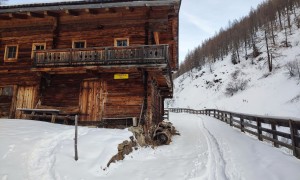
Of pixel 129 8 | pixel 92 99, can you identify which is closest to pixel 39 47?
pixel 92 99

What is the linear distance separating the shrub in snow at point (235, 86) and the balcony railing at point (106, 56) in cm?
4454

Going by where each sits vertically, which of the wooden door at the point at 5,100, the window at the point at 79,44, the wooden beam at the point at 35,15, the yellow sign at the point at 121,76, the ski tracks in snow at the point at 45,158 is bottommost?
the ski tracks in snow at the point at 45,158

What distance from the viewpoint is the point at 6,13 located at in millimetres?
16734

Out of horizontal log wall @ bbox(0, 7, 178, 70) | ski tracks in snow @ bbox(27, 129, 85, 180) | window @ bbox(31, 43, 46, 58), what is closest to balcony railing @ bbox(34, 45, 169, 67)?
horizontal log wall @ bbox(0, 7, 178, 70)

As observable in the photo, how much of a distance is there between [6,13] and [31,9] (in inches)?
87.5

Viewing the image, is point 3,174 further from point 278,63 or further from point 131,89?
point 278,63

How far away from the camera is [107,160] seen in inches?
336

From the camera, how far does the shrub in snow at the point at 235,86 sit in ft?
180

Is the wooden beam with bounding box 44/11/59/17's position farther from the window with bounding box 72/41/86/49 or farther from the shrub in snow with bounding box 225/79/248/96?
the shrub in snow with bounding box 225/79/248/96

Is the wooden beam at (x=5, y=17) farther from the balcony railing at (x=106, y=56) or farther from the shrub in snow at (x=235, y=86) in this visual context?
the shrub in snow at (x=235, y=86)

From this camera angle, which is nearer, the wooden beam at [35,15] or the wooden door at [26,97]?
the wooden beam at [35,15]

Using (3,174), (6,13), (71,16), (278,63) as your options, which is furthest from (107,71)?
(278,63)

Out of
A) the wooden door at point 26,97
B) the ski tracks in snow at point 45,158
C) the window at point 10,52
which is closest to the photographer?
the ski tracks in snow at point 45,158

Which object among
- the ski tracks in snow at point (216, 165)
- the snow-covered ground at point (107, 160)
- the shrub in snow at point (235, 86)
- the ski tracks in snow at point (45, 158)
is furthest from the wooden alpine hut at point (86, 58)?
the shrub in snow at point (235, 86)
